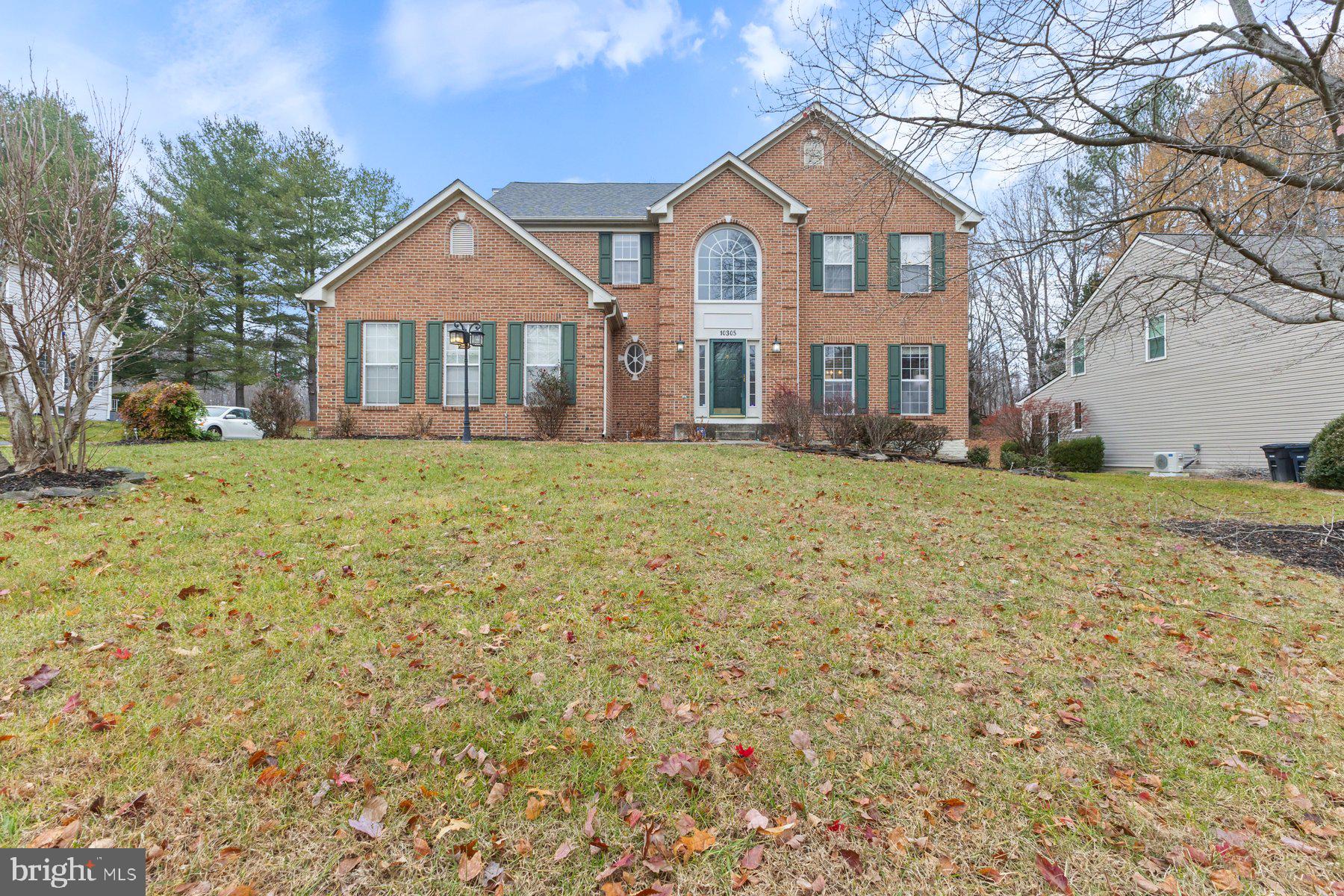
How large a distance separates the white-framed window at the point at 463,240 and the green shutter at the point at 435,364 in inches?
68.8

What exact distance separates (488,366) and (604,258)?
184 inches

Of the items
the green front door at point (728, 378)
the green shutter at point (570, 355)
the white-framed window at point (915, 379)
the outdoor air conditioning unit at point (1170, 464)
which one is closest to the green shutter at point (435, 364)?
the green shutter at point (570, 355)

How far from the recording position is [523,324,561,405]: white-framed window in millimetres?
14195

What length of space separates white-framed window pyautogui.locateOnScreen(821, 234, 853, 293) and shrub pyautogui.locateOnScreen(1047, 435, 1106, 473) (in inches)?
323

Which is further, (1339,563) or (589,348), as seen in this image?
(589,348)

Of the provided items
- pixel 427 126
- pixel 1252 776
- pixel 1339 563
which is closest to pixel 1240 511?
pixel 1339 563

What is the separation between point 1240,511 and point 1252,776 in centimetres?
831

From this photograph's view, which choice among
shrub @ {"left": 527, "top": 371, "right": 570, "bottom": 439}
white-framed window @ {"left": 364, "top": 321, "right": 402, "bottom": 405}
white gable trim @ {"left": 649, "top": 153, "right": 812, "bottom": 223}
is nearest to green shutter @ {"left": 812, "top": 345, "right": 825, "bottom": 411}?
white gable trim @ {"left": 649, "top": 153, "right": 812, "bottom": 223}

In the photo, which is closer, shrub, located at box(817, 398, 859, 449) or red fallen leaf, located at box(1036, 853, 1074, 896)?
red fallen leaf, located at box(1036, 853, 1074, 896)

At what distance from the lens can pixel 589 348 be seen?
14180 mm

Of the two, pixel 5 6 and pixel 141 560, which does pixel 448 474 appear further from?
pixel 5 6

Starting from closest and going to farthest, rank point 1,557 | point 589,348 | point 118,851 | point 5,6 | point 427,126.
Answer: point 118,851 < point 1,557 < point 5,6 < point 589,348 < point 427,126

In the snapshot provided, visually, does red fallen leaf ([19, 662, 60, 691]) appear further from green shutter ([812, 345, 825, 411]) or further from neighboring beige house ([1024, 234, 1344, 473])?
green shutter ([812, 345, 825, 411])

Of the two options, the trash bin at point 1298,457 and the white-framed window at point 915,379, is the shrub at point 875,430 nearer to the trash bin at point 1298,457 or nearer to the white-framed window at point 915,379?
the white-framed window at point 915,379
